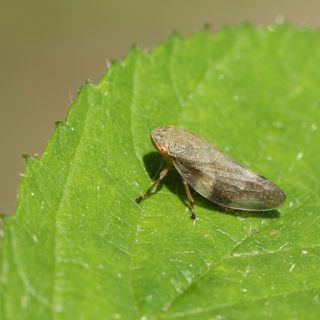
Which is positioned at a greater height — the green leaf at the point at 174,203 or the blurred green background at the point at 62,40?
the green leaf at the point at 174,203

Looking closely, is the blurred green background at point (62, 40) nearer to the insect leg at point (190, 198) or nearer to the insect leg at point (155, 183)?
the insect leg at point (155, 183)

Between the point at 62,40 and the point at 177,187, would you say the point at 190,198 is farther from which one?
the point at 62,40

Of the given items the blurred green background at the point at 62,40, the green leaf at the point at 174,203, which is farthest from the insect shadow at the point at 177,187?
the blurred green background at the point at 62,40

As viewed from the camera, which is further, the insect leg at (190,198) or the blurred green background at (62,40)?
the blurred green background at (62,40)

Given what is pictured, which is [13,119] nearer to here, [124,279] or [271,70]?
[271,70]

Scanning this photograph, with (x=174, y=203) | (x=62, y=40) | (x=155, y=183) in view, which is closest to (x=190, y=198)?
(x=174, y=203)

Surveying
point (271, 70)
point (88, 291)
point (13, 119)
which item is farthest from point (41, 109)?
point (88, 291)
